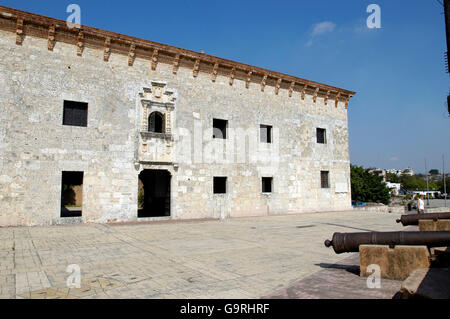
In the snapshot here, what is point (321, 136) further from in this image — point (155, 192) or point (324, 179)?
point (155, 192)

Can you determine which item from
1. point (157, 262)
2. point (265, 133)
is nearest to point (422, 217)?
point (157, 262)

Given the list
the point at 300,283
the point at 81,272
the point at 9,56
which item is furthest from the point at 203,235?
the point at 9,56

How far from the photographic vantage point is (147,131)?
14609 millimetres

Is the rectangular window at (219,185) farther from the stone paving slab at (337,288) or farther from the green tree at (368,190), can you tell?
the green tree at (368,190)

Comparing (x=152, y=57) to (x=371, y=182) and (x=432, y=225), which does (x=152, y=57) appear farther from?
(x=371, y=182)

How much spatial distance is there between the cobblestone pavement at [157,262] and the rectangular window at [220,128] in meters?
7.53

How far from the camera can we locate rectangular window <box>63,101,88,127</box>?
13.3 meters

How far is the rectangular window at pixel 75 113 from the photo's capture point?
524 inches

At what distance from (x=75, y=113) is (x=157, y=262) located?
31.4 ft

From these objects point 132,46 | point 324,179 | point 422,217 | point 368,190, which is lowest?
point 422,217

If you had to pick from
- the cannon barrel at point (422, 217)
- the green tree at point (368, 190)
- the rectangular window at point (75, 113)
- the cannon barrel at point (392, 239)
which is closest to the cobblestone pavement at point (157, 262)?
the cannon barrel at point (392, 239)

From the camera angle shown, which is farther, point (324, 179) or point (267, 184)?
point (324, 179)

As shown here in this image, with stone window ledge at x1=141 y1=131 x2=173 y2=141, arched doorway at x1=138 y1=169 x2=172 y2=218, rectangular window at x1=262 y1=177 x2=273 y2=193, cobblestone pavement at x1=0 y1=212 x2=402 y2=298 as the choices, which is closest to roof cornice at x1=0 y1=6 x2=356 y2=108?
stone window ledge at x1=141 y1=131 x2=173 y2=141
